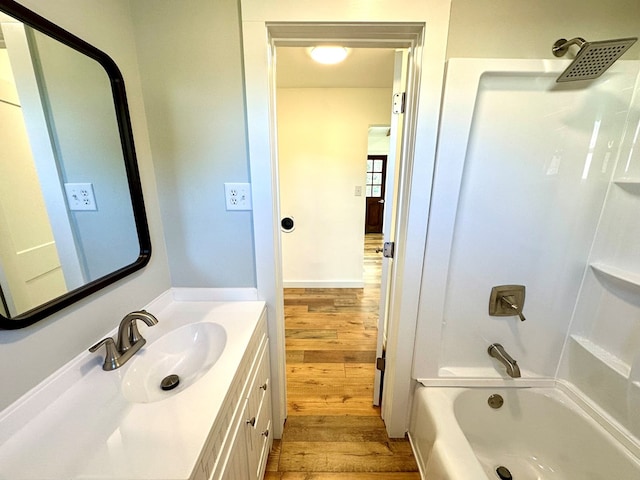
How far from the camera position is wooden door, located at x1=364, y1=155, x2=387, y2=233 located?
5907 millimetres

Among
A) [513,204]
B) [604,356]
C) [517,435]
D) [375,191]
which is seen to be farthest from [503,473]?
[375,191]

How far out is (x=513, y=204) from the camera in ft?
3.44

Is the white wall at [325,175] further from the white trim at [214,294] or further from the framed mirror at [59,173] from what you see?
the framed mirror at [59,173]

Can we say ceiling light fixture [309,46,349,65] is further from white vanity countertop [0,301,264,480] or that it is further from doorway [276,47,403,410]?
white vanity countertop [0,301,264,480]

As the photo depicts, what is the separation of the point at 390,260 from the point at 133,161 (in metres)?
1.25

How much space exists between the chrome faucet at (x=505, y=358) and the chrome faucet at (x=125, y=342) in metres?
1.51

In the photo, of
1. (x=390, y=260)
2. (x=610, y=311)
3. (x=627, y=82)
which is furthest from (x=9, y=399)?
(x=627, y=82)

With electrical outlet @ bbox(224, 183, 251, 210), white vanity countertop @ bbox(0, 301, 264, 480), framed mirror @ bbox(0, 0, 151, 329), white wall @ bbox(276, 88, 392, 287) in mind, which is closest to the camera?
white vanity countertop @ bbox(0, 301, 264, 480)

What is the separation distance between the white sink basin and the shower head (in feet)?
5.34

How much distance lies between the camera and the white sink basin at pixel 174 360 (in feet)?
2.51

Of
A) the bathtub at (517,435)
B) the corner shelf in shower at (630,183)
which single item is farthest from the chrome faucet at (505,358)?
the corner shelf in shower at (630,183)

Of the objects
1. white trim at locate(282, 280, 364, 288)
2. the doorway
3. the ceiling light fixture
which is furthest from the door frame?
white trim at locate(282, 280, 364, 288)

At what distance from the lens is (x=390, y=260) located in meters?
1.27

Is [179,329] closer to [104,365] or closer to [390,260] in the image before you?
[104,365]
